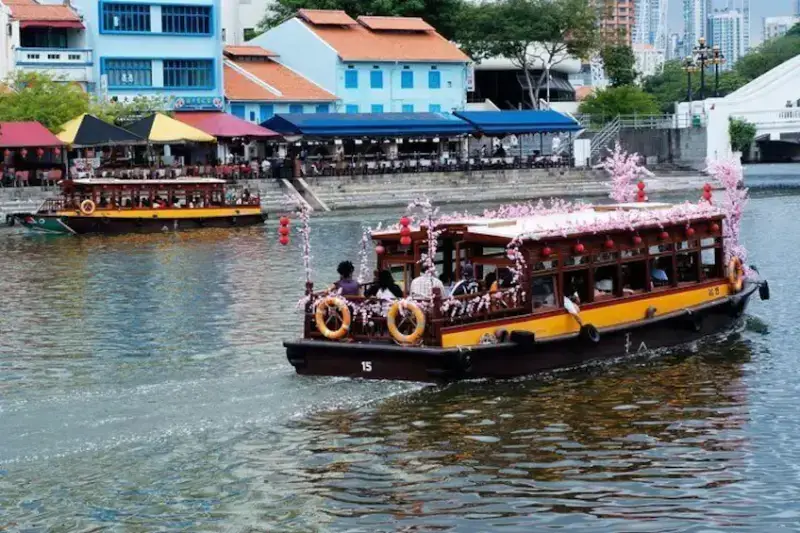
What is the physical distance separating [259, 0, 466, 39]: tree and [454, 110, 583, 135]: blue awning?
455 inches

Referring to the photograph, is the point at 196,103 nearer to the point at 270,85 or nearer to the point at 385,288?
the point at 270,85

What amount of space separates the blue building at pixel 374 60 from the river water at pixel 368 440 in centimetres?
4257

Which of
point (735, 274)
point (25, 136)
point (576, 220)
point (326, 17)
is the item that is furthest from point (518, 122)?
point (576, 220)

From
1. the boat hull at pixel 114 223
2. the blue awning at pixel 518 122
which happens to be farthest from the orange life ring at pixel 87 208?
the blue awning at pixel 518 122

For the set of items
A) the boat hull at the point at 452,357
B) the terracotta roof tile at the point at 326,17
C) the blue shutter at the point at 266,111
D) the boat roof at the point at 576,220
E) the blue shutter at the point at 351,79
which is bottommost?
the boat hull at the point at 452,357

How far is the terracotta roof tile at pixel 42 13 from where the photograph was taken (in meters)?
58.9

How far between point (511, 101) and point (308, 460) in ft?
222

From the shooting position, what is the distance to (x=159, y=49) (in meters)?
61.4

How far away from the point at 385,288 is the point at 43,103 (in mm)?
36053

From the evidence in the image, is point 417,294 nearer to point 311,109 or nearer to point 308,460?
point 308,460

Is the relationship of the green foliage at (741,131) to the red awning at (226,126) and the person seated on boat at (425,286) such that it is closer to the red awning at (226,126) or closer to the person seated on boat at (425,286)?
the red awning at (226,126)

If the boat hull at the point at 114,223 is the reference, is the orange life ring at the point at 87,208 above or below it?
above

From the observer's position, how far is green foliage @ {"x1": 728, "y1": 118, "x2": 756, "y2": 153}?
73062 mm

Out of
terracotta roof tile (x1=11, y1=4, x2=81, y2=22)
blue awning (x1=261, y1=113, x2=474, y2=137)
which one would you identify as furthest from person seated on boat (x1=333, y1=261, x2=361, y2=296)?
terracotta roof tile (x1=11, y1=4, x2=81, y2=22)
